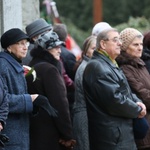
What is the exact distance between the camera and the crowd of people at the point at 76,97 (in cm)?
713

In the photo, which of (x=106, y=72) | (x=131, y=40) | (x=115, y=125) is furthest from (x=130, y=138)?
(x=131, y=40)

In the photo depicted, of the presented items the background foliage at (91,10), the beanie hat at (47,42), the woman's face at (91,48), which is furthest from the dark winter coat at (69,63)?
the background foliage at (91,10)

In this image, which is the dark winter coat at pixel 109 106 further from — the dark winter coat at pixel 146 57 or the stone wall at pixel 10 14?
the stone wall at pixel 10 14

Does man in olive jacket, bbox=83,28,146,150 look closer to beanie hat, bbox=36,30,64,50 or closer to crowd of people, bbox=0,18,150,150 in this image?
crowd of people, bbox=0,18,150,150

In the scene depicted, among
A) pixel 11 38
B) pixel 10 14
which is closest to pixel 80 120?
pixel 11 38

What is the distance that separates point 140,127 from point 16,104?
1443 mm

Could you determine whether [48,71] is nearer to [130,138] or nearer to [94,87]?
[94,87]

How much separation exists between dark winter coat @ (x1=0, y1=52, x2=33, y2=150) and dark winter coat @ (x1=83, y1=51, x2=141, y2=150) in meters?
0.80

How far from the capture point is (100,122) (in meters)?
7.60

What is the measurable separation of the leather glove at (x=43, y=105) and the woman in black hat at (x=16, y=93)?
0.16 ft

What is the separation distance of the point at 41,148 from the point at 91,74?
97 cm

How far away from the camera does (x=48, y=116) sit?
7.79 metres

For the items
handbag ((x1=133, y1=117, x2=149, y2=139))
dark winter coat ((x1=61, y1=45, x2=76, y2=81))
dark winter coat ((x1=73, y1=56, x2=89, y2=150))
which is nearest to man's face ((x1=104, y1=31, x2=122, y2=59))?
Result: dark winter coat ((x1=73, y1=56, x2=89, y2=150))

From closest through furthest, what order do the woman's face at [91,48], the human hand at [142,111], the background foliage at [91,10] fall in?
1. the human hand at [142,111]
2. the woman's face at [91,48]
3. the background foliage at [91,10]
